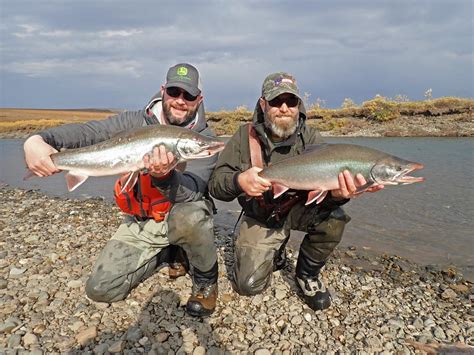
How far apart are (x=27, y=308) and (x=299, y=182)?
3244mm

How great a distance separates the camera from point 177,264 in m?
4.89

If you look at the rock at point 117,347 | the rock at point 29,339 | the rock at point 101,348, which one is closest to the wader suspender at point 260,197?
the rock at point 117,347

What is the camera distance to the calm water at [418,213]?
6.26 metres

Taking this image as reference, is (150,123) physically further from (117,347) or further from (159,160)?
(117,347)

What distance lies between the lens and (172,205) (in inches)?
175

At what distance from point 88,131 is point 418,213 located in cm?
A: 700

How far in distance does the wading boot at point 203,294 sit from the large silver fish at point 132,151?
52.6 inches

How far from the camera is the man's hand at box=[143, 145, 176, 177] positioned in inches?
149

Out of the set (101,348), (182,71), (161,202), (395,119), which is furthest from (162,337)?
(395,119)

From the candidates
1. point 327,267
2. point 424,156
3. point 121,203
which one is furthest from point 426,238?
point 424,156

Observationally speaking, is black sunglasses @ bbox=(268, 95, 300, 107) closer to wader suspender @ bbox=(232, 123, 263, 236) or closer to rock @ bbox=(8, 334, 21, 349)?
wader suspender @ bbox=(232, 123, 263, 236)

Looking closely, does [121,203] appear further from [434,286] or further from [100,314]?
[434,286]

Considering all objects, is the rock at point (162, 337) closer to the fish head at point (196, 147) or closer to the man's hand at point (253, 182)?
the man's hand at point (253, 182)

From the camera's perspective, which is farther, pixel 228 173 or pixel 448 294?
pixel 448 294
